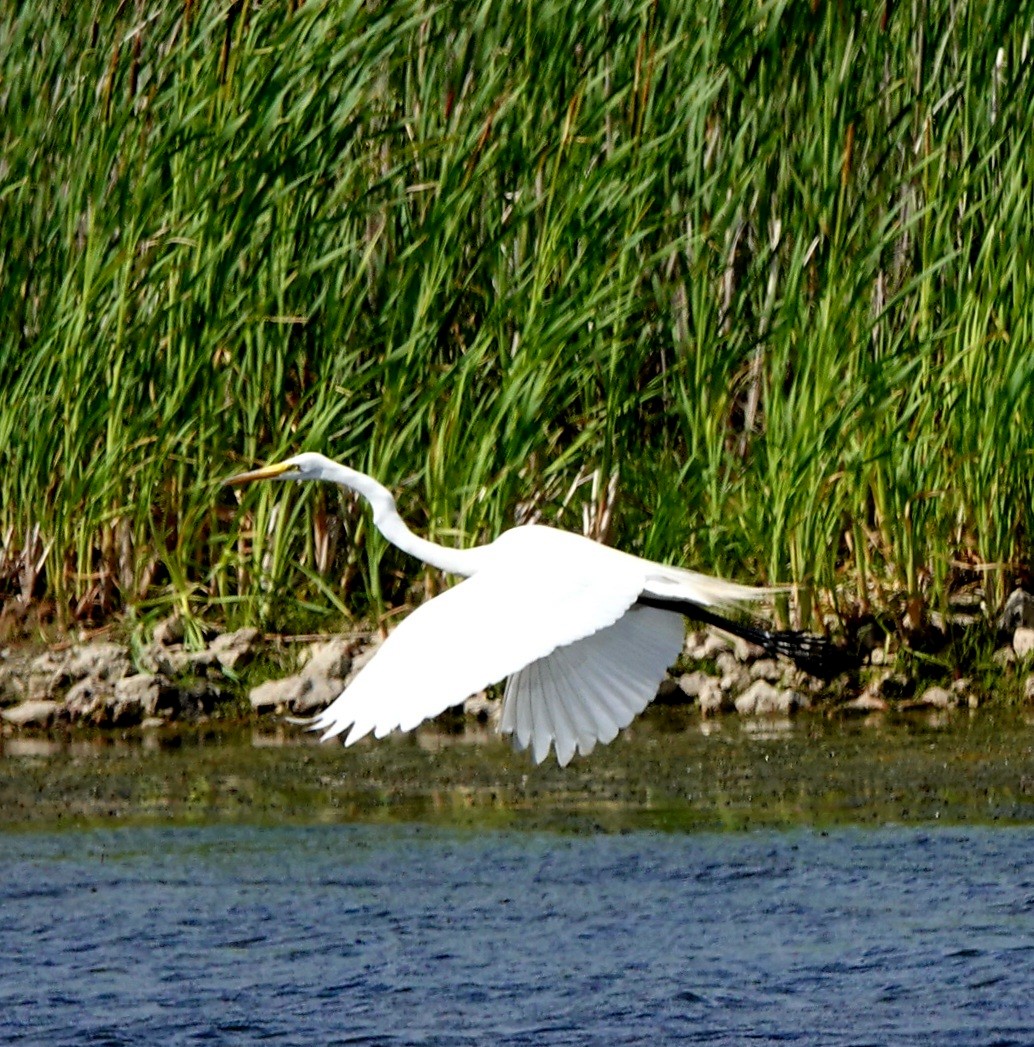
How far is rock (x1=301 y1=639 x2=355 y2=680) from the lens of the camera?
7.17m

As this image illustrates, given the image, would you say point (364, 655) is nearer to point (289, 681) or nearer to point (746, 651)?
point (289, 681)

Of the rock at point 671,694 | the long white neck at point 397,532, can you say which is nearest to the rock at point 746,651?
the rock at point 671,694

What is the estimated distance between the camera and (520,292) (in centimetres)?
713

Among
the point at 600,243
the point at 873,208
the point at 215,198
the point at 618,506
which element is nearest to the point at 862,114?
the point at 873,208

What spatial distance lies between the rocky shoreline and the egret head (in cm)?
150

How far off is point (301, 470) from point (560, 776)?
1423mm

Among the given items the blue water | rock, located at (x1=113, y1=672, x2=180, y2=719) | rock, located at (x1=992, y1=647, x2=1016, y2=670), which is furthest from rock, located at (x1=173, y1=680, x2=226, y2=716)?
rock, located at (x1=992, y1=647, x2=1016, y2=670)

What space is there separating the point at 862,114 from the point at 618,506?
1.58 meters

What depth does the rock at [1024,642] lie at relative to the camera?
7035 millimetres

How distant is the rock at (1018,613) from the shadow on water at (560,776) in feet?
1.13

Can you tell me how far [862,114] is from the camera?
24.9 feet

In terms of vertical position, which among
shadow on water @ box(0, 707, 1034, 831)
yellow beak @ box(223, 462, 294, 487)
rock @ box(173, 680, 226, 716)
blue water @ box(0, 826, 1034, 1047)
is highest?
yellow beak @ box(223, 462, 294, 487)

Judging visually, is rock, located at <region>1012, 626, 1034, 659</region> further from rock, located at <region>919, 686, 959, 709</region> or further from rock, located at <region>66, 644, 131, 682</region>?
rock, located at <region>66, 644, 131, 682</region>

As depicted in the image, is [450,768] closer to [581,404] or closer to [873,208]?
[581,404]
